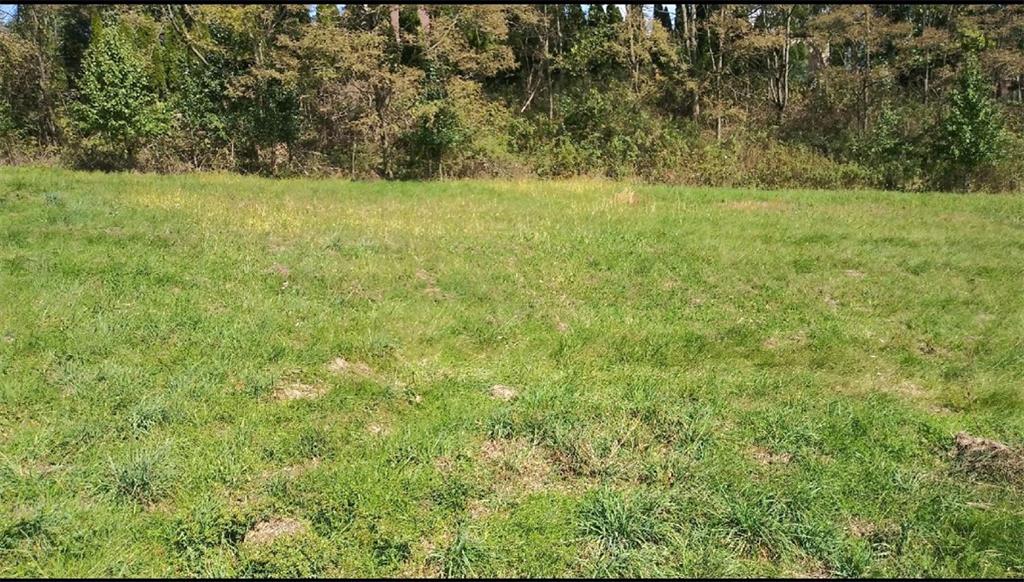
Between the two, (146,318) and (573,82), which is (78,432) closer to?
(146,318)

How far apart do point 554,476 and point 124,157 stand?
864 inches

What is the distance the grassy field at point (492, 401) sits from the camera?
3514 mm

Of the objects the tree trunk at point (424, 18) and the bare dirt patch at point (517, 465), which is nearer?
the bare dirt patch at point (517, 465)

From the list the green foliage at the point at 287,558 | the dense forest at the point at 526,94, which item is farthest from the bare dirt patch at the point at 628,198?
the green foliage at the point at 287,558

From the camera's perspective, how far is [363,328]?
647 cm

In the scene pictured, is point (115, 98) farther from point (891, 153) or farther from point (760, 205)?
point (891, 153)

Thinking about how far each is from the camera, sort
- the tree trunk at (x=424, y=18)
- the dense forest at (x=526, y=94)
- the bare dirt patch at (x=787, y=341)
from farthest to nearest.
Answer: the tree trunk at (x=424, y=18)
the dense forest at (x=526, y=94)
the bare dirt patch at (x=787, y=341)

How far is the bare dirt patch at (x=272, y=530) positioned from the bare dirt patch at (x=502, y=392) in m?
2.00

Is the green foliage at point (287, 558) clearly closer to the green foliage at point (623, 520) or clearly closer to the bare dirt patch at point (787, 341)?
the green foliage at point (623, 520)

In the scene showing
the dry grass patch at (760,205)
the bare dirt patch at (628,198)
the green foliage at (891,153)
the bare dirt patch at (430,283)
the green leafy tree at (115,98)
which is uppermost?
the green leafy tree at (115,98)

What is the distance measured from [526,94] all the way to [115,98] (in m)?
15.5

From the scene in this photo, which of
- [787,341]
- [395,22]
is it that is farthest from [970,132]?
[395,22]

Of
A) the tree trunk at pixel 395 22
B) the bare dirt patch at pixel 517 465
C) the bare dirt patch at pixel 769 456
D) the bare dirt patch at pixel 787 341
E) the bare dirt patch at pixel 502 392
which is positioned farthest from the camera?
the tree trunk at pixel 395 22

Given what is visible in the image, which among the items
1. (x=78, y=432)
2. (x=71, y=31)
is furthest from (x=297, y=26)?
(x=78, y=432)
